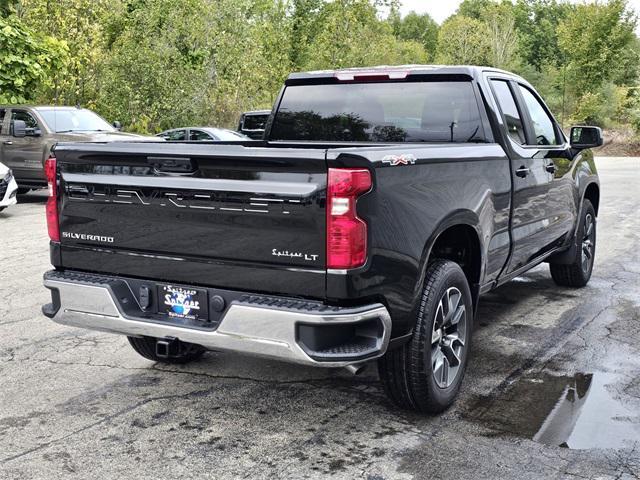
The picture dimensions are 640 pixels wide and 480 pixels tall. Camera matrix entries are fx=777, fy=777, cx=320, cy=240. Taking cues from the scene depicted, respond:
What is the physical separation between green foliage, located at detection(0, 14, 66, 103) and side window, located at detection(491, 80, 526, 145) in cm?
1422

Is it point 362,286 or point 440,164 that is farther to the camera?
point 440,164

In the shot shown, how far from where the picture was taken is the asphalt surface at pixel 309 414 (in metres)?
3.71

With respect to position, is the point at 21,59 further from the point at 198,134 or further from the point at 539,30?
the point at 539,30

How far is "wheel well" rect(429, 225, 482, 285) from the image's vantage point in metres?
4.66

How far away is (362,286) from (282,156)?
71 centimetres

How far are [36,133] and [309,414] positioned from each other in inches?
481

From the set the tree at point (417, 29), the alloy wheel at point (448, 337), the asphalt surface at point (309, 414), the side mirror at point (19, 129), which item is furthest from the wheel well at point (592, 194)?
the tree at point (417, 29)

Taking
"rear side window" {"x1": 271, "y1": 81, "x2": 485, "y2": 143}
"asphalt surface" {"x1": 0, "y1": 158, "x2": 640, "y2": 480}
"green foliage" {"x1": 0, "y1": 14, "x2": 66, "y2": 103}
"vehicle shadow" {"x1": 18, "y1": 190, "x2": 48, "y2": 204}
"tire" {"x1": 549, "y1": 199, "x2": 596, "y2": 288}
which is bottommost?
"vehicle shadow" {"x1": 18, "y1": 190, "x2": 48, "y2": 204}

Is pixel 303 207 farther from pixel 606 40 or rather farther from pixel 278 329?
pixel 606 40

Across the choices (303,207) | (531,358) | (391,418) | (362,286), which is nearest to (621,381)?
(531,358)

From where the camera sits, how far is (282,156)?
3584 millimetres

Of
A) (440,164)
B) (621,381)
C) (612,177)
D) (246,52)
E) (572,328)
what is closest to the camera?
(440,164)

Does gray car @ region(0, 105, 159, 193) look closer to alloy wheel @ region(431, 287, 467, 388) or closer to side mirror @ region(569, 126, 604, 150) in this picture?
side mirror @ region(569, 126, 604, 150)

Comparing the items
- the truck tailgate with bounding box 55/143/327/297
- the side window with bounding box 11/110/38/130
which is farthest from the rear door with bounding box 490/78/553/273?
the side window with bounding box 11/110/38/130
